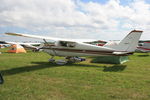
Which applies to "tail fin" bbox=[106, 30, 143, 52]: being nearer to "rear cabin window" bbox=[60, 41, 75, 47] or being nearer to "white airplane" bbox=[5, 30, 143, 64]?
"white airplane" bbox=[5, 30, 143, 64]

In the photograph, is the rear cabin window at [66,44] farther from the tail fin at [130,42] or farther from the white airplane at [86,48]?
the tail fin at [130,42]

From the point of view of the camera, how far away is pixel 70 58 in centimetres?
1159

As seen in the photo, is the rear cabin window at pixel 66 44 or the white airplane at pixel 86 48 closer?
the white airplane at pixel 86 48

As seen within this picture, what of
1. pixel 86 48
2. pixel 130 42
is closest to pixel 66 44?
pixel 86 48

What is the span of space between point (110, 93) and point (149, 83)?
6.86 ft

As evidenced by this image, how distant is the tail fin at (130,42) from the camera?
8.55 meters

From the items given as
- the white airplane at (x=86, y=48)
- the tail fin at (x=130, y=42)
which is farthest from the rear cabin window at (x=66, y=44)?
the tail fin at (x=130, y=42)

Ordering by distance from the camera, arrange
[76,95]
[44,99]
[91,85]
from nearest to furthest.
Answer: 1. [44,99]
2. [76,95]
3. [91,85]

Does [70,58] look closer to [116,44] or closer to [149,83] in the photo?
[116,44]

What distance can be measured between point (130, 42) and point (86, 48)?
2833 mm

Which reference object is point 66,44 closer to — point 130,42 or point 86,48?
point 86,48

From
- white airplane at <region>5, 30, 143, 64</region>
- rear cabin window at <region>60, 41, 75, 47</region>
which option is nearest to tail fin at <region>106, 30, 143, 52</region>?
white airplane at <region>5, 30, 143, 64</region>

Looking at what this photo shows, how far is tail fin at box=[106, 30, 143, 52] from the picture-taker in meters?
8.55

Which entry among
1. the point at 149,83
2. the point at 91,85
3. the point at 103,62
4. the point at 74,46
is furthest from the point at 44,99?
the point at 103,62
